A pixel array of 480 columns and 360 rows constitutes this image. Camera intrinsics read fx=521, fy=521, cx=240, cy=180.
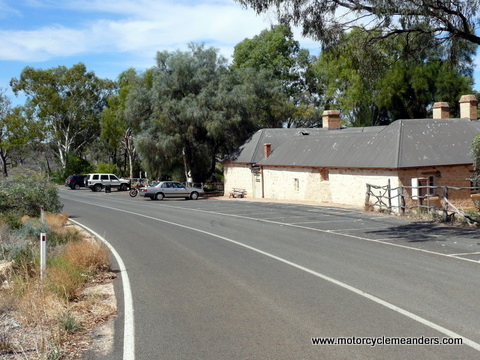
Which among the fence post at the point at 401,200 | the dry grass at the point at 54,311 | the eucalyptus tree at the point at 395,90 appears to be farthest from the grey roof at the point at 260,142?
the dry grass at the point at 54,311

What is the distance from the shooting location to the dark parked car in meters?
60.5

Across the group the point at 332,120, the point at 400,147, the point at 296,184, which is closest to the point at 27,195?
the point at 400,147

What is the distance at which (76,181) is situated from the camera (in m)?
60.7

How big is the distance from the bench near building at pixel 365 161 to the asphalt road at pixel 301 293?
10803 mm

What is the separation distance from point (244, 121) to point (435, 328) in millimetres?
41587

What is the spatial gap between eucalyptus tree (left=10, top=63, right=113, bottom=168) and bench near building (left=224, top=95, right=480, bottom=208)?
122ft

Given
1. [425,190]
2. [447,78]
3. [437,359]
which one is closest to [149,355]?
[437,359]

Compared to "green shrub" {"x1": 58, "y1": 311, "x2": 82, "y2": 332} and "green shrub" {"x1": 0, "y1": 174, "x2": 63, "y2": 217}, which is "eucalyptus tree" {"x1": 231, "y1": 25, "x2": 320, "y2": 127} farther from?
"green shrub" {"x1": 58, "y1": 311, "x2": 82, "y2": 332}

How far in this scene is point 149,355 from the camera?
631 cm

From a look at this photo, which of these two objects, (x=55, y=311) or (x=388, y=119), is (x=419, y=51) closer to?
(x=55, y=311)

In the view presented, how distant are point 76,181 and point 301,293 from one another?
5530cm

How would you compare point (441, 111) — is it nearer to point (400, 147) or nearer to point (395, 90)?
point (400, 147)

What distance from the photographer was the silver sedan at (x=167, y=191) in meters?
41.6

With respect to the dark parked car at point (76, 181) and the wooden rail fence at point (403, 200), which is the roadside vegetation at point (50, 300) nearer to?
the wooden rail fence at point (403, 200)
